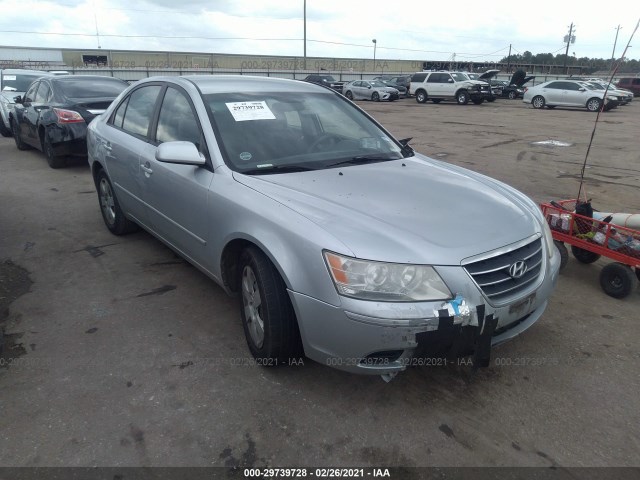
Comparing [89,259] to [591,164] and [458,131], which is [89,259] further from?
[458,131]

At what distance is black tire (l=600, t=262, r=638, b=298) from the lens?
12.5 feet

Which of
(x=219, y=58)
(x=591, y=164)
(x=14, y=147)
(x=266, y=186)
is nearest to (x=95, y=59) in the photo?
(x=219, y=58)

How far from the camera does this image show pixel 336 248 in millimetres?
2314

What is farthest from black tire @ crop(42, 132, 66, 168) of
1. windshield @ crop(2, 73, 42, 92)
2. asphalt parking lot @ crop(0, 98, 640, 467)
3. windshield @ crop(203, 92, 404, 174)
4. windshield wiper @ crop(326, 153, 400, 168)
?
windshield wiper @ crop(326, 153, 400, 168)

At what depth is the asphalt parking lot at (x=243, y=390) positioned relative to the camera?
Answer: 2320mm

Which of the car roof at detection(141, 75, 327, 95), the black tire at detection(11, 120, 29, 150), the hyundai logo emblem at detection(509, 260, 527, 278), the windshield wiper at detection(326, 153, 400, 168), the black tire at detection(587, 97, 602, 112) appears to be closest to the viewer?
the hyundai logo emblem at detection(509, 260, 527, 278)

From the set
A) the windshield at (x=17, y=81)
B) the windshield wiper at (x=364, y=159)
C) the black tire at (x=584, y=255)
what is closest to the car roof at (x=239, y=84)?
the windshield wiper at (x=364, y=159)

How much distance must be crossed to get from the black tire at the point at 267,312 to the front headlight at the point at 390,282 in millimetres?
436

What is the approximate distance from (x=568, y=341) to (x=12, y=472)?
320cm

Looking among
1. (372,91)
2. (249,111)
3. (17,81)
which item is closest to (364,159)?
(249,111)

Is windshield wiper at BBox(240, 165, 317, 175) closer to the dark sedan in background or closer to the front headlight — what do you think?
the front headlight

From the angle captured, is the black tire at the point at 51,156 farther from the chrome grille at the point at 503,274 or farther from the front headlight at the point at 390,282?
the chrome grille at the point at 503,274

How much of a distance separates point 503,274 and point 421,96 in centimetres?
2765

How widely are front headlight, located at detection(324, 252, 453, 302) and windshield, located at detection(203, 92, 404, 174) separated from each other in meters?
1.08
